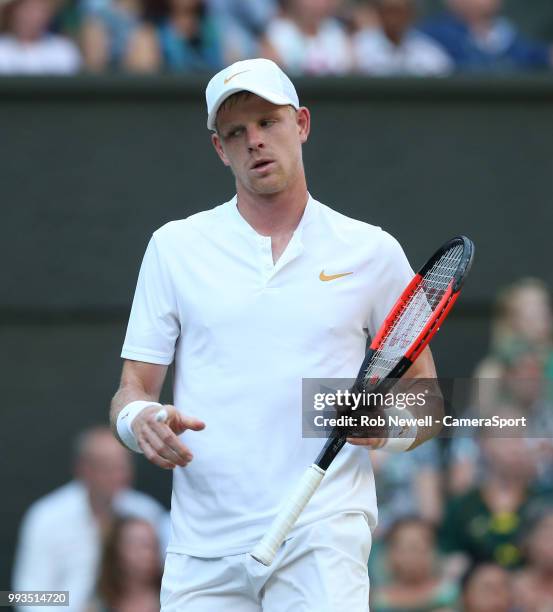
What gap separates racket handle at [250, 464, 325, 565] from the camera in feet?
12.4

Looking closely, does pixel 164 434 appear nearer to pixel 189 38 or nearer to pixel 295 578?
pixel 295 578

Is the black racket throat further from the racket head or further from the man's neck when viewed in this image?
the man's neck

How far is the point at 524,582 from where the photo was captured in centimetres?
667

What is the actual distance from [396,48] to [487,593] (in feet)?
11.6

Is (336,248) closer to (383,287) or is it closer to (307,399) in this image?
(383,287)

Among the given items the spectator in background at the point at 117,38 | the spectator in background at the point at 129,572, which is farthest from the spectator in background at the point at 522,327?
the spectator in background at the point at 117,38

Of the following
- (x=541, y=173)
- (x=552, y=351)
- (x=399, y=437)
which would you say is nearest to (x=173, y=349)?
(x=399, y=437)

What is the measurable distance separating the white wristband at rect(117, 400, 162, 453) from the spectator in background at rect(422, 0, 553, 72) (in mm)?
5235

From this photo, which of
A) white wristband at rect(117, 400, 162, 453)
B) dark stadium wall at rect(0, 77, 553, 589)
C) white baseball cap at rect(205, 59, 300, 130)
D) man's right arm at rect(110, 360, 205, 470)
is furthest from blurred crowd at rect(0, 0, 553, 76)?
man's right arm at rect(110, 360, 205, 470)

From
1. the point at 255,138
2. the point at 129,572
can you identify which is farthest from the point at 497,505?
the point at 255,138

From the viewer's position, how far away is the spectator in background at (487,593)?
6.62 meters

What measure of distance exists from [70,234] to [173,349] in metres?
4.11

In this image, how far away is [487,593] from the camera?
21.8 feet

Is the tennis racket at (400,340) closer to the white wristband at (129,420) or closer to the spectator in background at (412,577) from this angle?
the white wristband at (129,420)
